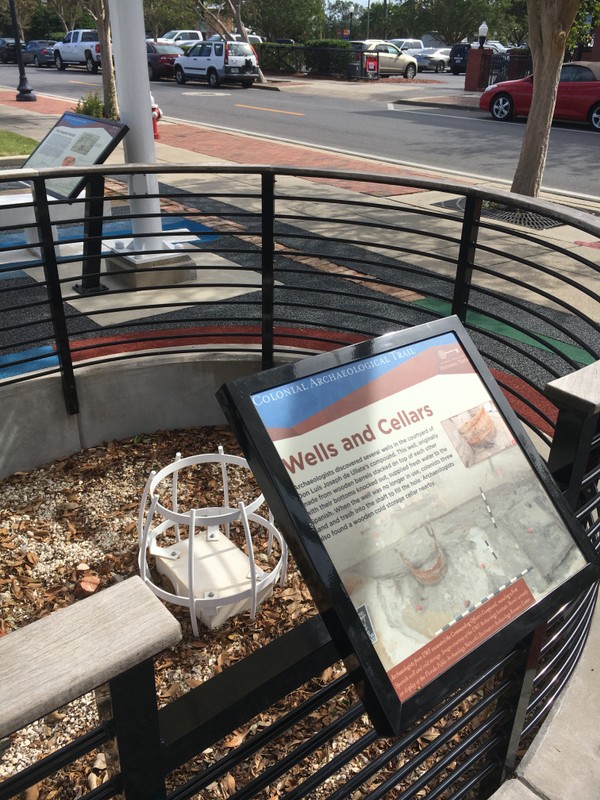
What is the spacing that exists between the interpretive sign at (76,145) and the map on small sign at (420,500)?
16.1 ft

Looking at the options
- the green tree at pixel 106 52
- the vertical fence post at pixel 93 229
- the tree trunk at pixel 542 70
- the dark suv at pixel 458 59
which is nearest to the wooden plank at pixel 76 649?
the vertical fence post at pixel 93 229

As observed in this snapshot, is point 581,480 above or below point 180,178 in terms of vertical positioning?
above

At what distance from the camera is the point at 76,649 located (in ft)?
3.84

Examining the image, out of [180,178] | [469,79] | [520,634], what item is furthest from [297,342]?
[469,79]

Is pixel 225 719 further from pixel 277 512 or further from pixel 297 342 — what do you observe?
pixel 297 342

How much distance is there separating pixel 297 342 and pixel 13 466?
2342 mm

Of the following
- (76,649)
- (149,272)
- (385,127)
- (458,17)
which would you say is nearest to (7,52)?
(458,17)

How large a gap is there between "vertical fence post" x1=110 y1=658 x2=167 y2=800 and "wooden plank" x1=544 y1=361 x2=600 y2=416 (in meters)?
1.28

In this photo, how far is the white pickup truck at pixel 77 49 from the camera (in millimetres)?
38938

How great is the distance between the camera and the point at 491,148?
54.1ft

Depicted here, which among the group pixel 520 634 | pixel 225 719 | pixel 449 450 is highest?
pixel 449 450

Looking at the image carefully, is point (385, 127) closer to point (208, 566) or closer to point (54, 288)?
point (54, 288)

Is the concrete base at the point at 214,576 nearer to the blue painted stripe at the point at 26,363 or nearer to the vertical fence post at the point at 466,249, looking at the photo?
the vertical fence post at the point at 466,249

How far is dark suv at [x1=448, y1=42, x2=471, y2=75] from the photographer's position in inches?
1791
